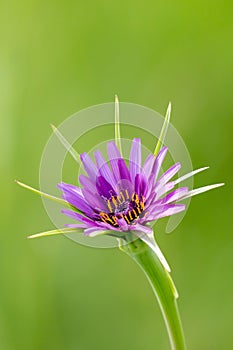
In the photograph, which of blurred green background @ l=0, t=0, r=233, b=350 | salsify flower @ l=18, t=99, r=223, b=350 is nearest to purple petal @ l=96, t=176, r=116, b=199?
salsify flower @ l=18, t=99, r=223, b=350

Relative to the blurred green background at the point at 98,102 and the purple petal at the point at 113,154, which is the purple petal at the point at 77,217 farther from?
the blurred green background at the point at 98,102

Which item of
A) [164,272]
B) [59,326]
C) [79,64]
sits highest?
[79,64]

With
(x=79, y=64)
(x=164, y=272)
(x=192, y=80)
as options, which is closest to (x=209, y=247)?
(x=192, y=80)

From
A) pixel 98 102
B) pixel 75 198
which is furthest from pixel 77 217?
pixel 98 102

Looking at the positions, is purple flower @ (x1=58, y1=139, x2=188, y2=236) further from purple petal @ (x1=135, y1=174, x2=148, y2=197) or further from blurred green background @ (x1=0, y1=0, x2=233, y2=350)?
blurred green background @ (x1=0, y1=0, x2=233, y2=350)

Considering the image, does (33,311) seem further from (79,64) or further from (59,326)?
(79,64)

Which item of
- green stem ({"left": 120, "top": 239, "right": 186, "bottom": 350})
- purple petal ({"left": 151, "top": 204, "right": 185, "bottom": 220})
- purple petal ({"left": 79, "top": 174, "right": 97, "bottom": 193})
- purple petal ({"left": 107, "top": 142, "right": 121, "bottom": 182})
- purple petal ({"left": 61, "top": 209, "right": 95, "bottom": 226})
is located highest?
purple petal ({"left": 107, "top": 142, "right": 121, "bottom": 182})

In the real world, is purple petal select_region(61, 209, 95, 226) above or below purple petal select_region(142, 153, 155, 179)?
below

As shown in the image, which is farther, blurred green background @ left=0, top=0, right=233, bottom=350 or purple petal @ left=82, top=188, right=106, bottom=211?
blurred green background @ left=0, top=0, right=233, bottom=350

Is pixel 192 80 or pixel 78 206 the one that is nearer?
pixel 78 206
